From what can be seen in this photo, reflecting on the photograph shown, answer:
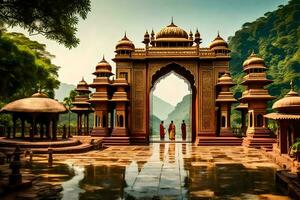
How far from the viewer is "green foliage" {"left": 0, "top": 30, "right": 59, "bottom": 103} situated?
71.1 feet

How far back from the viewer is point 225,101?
26062 millimetres

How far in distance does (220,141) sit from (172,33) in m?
9.87

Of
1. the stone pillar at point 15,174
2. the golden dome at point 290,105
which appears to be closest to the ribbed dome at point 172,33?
the golden dome at point 290,105

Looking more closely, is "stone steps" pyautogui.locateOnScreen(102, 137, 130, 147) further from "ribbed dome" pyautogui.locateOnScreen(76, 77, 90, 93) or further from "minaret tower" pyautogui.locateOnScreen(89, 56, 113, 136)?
"ribbed dome" pyautogui.locateOnScreen(76, 77, 90, 93)

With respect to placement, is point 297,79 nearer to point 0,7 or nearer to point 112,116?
point 112,116

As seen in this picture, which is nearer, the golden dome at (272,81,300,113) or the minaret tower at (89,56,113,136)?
the golden dome at (272,81,300,113)

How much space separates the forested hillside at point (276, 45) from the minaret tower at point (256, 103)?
3735 centimetres

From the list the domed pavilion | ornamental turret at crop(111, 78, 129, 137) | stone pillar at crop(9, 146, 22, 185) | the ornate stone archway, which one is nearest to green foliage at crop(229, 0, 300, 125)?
the ornate stone archway

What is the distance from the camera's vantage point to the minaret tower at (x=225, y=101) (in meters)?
26.0

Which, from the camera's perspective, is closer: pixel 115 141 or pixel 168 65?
pixel 115 141

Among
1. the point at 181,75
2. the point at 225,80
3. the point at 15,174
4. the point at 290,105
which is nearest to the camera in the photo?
the point at 15,174

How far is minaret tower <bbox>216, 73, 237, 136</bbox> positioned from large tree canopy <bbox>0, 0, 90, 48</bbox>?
18.0 meters

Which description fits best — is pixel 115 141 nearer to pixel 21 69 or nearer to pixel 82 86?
pixel 21 69

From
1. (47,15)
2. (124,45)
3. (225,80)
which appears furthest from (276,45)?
(47,15)
